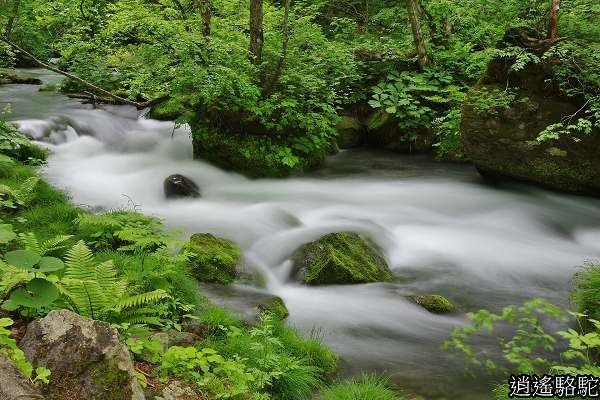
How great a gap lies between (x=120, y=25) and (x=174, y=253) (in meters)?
6.77

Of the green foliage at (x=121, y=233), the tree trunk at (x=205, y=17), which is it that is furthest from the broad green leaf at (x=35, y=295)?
the tree trunk at (x=205, y=17)

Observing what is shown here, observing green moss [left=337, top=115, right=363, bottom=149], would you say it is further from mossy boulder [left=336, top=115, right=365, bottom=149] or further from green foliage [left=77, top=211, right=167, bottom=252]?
green foliage [left=77, top=211, right=167, bottom=252]

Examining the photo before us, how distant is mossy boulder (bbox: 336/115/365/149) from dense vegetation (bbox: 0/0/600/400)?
47mm

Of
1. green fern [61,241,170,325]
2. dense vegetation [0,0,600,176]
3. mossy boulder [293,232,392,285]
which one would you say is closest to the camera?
green fern [61,241,170,325]

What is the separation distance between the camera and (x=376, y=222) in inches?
357

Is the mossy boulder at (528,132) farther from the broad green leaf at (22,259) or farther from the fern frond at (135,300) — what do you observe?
the broad green leaf at (22,259)

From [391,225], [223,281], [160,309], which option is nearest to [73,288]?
[160,309]

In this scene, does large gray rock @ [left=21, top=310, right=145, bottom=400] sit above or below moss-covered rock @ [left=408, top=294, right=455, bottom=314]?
above

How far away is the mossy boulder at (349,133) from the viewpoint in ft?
45.5

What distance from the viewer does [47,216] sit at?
6258 mm

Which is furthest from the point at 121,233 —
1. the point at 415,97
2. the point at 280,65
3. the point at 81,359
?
the point at 415,97

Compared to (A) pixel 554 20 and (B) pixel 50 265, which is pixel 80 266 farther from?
(A) pixel 554 20

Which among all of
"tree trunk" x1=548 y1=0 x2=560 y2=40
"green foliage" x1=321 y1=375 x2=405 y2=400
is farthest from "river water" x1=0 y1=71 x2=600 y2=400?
"tree trunk" x1=548 y1=0 x2=560 y2=40

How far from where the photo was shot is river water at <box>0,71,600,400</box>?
570 cm
